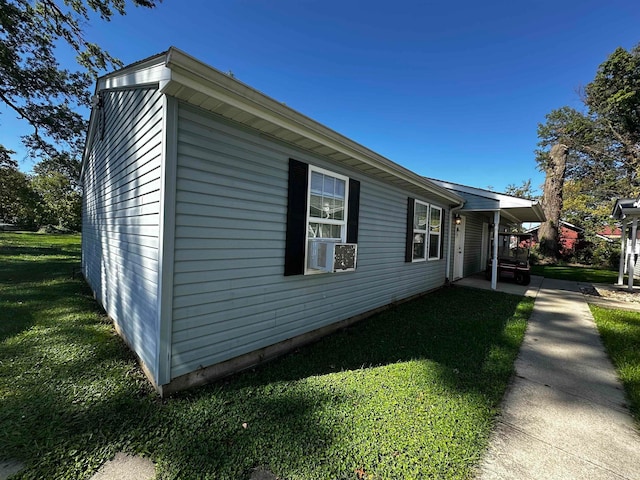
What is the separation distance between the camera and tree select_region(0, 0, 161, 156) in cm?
803

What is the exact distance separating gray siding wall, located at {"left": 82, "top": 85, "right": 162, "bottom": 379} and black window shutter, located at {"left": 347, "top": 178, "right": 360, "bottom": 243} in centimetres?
261

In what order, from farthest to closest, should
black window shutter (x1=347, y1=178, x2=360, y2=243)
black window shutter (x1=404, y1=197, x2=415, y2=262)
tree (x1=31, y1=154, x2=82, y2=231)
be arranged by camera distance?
tree (x1=31, y1=154, x2=82, y2=231), black window shutter (x1=404, y1=197, x2=415, y2=262), black window shutter (x1=347, y1=178, x2=360, y2=243)

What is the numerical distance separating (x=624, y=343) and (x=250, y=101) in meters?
6.08

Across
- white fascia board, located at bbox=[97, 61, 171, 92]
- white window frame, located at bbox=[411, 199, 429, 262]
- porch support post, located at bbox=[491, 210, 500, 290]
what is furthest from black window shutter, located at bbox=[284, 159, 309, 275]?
porch support post, located at bbox=[491, 210, 500, 290]

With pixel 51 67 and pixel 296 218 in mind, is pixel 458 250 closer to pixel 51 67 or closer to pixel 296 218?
pixel 296 218

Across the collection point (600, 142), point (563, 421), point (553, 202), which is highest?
point (600, 142)

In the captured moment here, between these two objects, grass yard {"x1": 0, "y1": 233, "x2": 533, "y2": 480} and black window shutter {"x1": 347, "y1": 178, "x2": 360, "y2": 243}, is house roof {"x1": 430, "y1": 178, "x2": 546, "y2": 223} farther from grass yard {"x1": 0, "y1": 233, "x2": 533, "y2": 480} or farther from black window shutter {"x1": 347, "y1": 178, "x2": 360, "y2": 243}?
black window shutter {"x1": 347, "y1": 178, "x2": 360, "y2": 243}

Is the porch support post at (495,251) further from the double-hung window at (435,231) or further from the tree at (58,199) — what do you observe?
the tree at (58,199)

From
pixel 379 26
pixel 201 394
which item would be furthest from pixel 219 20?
pixel 201 394

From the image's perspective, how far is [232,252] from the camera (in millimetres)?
2791

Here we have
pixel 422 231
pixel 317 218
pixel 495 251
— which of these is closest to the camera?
pixel 317 218

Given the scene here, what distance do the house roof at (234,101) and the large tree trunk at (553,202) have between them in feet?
60.1

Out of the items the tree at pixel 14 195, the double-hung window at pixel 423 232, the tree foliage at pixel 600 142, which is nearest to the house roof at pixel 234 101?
the double-hung window at pixel 423 232

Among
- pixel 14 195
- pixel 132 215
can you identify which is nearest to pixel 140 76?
pixel 132 215
